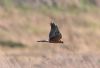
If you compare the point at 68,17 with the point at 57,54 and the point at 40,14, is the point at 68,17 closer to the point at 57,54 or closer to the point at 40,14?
the point at 40,14

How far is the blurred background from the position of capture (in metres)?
28.8

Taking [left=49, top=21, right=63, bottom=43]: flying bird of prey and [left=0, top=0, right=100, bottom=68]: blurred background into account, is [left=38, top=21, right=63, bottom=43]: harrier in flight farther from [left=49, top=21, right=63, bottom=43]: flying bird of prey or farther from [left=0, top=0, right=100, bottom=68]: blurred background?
[left=0, top=0, right=100, bottom=68]: blurred background

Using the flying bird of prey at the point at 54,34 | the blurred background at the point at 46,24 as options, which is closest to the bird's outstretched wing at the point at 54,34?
the flying bird of prey at the point at 54,34

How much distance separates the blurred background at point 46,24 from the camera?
28.8m

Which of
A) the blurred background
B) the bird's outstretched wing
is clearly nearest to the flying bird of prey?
the bird's outstretched wing

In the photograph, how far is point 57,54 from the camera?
26094 millimetres

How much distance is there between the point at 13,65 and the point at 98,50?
12630mm

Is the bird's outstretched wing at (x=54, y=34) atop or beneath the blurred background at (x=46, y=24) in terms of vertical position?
atop

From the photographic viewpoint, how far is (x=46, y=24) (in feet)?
109

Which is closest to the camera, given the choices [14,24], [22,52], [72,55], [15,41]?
[72,55]

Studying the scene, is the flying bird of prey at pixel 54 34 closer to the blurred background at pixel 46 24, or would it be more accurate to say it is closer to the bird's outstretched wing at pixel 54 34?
the bird's outstretched wing at pixel 54 34

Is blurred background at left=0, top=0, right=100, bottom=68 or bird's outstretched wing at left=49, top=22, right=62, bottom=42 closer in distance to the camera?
bird's outstretched wing at left=49, top=22, right=62, bottom=42

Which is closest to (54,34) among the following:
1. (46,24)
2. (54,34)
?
(54,34)

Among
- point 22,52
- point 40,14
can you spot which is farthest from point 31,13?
point 22,52
